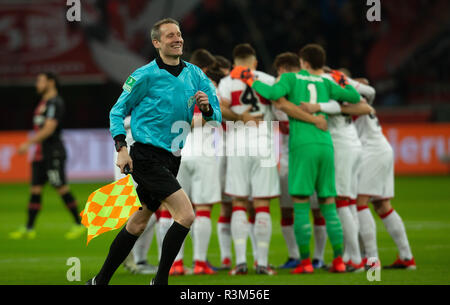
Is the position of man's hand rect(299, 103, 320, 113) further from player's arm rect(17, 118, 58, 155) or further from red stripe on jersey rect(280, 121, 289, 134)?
player's arm rect(17, 118, 58, 155)

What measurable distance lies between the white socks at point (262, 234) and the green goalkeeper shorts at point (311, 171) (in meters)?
0.42

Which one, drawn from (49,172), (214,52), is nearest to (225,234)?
(49,172)

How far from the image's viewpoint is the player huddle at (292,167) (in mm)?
8406

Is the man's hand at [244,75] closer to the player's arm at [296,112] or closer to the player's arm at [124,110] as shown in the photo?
the player's arm at [296,112]

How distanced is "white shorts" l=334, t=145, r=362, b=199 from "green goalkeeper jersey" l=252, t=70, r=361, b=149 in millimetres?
281

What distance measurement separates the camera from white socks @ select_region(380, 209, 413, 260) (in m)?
8.59

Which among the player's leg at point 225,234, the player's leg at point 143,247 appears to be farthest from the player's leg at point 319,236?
the player's leg at point 143,247

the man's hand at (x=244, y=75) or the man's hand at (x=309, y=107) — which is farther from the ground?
the man's hand at (x=244, y=75)

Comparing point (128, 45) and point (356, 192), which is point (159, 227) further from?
point (128, 45)

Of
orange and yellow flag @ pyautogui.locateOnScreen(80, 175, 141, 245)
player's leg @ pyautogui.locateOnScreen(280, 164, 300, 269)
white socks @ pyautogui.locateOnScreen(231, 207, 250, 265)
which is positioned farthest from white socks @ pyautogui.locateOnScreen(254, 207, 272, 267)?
orange and yellow flag @ pyautogui.locateOnScreen(80, 175, 141, 245)

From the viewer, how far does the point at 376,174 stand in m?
8.84

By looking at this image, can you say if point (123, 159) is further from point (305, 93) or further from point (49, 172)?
point (49, 172)

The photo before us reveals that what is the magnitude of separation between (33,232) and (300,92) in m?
5.91
